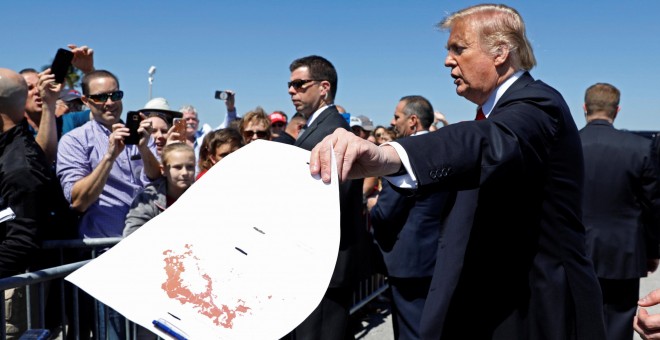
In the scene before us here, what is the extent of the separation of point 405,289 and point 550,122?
3.37 meters

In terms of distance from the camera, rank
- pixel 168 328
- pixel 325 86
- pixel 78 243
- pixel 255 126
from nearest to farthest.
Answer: pixel 168 328, pixel 78 243, pixel 325 86, pixel 255 126

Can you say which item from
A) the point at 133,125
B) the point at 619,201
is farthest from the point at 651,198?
the point at 133,125

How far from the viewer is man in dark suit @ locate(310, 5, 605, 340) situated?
72.2 inches

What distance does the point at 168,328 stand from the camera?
1290 millimetres

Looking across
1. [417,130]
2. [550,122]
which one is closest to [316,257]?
[550,122]

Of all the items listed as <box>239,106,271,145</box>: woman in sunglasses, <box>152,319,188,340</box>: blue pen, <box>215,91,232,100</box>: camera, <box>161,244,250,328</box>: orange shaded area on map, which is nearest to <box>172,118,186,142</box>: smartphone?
<box>239,106,271,145</box>: woman in sunglasses

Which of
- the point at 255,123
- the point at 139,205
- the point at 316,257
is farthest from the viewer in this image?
the point at 255,123

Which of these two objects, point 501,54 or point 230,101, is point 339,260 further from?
point 230,101

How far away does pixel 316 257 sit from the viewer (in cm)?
130

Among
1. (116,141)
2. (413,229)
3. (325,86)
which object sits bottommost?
(413,229)

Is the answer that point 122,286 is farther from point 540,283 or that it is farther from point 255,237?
point 540,283

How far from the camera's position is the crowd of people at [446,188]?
1.62 meters

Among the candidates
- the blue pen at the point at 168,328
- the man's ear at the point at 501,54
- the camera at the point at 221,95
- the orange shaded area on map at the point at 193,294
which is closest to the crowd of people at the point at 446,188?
the man's ear at the point at 501,54

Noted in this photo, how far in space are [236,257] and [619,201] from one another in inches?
183
